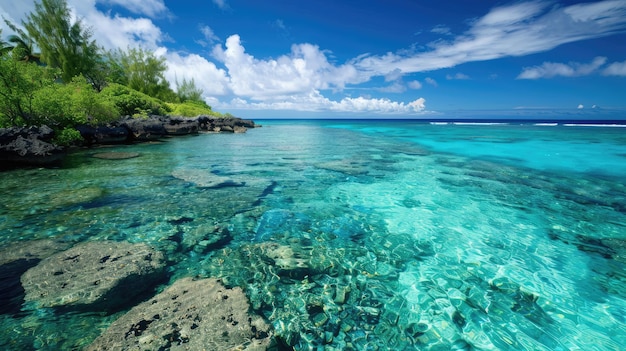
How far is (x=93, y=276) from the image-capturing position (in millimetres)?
4543

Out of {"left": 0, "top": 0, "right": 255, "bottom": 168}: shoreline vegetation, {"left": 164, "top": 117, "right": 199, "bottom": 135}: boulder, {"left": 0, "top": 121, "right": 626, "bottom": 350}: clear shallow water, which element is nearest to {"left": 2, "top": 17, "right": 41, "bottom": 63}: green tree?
{"left": 0, "top": 0, "right": 255, "bottom": 168}: shoreline vegetation

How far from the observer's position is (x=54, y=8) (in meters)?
33.3

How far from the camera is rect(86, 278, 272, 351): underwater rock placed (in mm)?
3281

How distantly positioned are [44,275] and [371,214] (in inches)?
305

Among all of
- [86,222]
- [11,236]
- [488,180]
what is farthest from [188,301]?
[488,180]

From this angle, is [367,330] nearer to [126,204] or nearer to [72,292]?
[72,292]

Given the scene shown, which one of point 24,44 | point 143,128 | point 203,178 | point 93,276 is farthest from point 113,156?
point 24,44

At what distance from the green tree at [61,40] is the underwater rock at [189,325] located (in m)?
45.9

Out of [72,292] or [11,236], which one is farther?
[11,236]

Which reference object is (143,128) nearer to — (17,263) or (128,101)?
(128,101)

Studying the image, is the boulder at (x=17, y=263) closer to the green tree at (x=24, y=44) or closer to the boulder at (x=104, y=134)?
the boulder at (x=104, y=134)

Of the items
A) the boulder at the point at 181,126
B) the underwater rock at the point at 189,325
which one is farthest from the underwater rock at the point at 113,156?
the boulder at the point at 181,126

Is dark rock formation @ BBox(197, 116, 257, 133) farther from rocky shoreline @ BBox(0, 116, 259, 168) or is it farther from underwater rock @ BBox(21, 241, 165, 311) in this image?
underwater rock @ BBox(21, 241, 165, 311)

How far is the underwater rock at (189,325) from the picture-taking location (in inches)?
129
